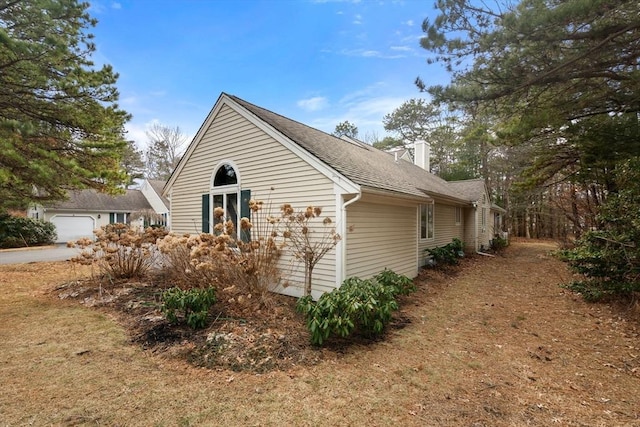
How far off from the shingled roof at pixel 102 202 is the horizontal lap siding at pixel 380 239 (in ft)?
70.4

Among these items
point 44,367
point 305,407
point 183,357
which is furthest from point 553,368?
point 44,367

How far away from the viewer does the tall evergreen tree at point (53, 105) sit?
5668 mm

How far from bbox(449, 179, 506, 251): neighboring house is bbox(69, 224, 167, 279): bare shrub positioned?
Result: 14.3 metres

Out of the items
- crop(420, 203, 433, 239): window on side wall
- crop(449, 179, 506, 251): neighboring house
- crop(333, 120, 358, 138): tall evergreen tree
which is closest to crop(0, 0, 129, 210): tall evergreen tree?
crop(420, 203, 433, 239): window on side wall

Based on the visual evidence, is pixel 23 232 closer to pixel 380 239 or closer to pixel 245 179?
pixel 245 179

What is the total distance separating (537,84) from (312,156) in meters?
4.81

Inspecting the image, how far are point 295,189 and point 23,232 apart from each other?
65.7 ft

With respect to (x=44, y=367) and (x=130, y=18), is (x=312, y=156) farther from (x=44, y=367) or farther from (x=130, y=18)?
(x=130, y=18)

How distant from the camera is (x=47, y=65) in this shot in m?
6.53

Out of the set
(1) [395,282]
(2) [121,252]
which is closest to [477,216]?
(1) [395,282]

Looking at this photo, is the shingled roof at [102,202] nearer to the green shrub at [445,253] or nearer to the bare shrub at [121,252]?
the bare shrub at [121,252]

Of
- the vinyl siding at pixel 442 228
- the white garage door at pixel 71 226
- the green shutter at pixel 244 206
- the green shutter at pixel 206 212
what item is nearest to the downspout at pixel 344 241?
the green shutter at pixel 244 206

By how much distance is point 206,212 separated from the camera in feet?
28.8

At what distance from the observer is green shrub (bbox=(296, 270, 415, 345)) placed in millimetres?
4309
